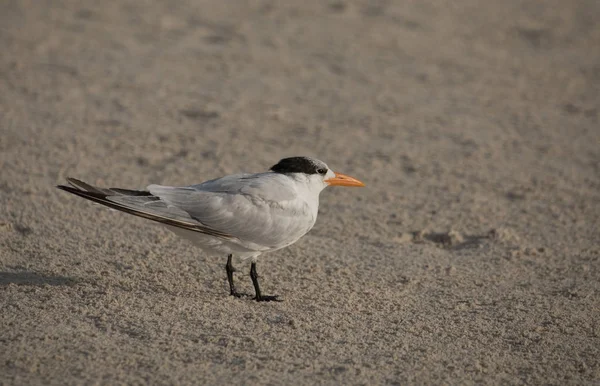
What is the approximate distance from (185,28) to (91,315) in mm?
5745

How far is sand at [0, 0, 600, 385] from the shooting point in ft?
12.3

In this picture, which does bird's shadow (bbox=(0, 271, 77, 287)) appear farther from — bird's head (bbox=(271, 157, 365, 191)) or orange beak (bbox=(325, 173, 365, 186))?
orange beak (bbox=(325, 173, 365, 186))

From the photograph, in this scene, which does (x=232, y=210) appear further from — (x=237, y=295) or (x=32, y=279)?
(x=32, y=279)

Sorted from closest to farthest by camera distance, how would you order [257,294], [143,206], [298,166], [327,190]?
1. [143,206]
2. [257,294]
3. [298,166]
4. [327,190]

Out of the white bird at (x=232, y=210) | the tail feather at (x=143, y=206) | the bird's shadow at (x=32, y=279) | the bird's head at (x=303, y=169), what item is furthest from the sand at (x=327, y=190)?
the bird's head at (x=303, y=169)

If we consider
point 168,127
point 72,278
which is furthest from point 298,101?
point 72,278

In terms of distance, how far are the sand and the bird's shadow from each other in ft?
0.05

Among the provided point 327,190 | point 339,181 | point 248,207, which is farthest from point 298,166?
point 327,190

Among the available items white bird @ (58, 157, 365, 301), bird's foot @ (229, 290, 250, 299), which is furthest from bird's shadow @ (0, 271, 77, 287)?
bird's foot @ (229, 290, 250, 299)

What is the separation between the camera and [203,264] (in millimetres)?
4723

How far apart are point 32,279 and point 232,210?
1207mm

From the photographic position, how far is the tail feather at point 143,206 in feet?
13.0

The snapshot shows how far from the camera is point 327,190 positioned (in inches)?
236

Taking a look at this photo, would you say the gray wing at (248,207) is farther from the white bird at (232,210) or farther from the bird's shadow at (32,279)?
the bird's shadow at (32,279)
